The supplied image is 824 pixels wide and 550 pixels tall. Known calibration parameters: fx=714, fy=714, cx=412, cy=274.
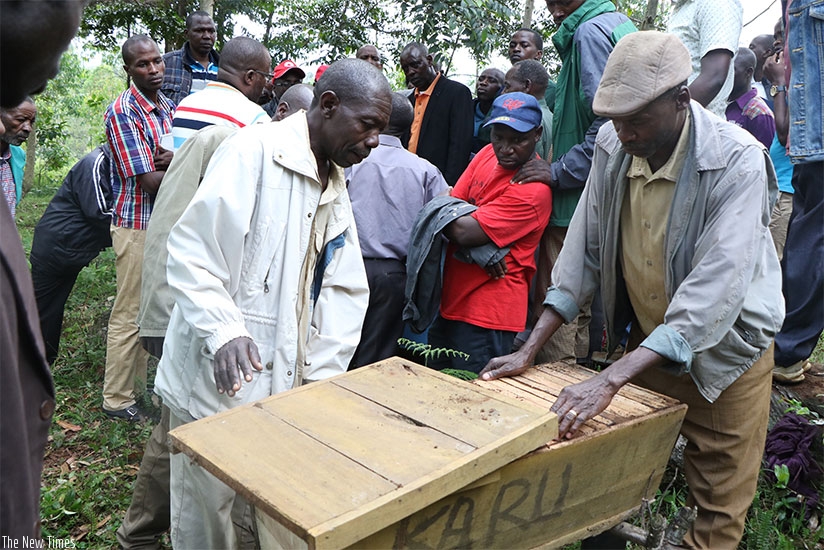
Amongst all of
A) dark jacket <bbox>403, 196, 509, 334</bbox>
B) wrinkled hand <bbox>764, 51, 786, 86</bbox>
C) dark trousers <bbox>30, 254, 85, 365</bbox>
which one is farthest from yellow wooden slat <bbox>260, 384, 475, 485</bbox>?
wrinkled hand <bbox>764, 51, 786, 86</bbox>

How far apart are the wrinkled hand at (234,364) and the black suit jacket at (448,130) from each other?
117 inches

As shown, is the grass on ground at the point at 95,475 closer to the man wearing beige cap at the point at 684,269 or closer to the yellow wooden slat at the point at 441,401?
the man wearing beige cap at the point at 684,269

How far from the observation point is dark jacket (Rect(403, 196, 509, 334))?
3594 mm

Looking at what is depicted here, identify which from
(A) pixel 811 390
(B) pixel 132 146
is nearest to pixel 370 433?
(B) pixel 132 146

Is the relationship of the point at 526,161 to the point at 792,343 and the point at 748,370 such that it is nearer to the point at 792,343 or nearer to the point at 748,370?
the point at 748,370

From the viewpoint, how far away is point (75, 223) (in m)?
4.77

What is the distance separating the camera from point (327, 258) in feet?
8.70

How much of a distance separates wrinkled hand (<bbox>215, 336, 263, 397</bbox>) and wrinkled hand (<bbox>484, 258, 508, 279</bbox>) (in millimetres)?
1693

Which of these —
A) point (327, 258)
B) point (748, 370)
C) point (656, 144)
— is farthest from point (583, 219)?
point (327, 258)

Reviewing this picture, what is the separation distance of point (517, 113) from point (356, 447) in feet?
7.56

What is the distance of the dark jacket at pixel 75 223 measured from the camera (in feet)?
15.1

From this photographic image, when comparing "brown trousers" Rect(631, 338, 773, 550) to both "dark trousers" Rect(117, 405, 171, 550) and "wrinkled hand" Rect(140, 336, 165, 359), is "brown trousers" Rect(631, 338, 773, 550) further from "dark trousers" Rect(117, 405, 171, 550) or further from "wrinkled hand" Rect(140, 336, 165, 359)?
"wrinkled hand" Rect(140, 336, 165, 359)

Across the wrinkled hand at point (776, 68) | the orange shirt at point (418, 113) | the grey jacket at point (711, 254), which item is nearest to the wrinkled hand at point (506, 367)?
the grey jacket at point (711, 254)

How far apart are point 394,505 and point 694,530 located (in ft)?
5.18
